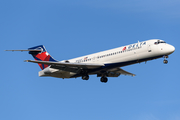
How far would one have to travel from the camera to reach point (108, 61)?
3300cm

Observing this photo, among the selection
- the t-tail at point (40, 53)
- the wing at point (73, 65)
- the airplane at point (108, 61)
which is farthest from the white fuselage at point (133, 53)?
the t-tail at point (40, 53)

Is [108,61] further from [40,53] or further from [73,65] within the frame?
[40,53]

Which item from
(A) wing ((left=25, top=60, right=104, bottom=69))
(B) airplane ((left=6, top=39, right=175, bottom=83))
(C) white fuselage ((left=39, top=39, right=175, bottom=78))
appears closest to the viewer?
(C) white fuselage ((left=39, top=39, right=175, bottom=78))

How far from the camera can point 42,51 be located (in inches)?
1592

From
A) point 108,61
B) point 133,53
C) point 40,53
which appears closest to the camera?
point 133,53

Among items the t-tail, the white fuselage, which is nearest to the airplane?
the white fuselage

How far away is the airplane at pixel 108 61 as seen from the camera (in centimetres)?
3091

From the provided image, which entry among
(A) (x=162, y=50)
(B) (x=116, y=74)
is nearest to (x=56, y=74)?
(B) (x=116, y=74)

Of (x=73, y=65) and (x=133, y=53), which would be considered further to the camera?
(x=73, y=65)

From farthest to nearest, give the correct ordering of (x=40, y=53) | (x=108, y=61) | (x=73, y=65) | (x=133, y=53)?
(x=40, y=53) → (x=73, y=65) → (x=108, y=61) → (x=133, y=53)

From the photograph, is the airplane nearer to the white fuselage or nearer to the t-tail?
the white fuselage

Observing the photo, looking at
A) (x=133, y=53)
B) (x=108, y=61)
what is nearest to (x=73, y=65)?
(x=108, y=61)

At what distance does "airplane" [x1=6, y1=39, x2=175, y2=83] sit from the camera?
30.9 meters

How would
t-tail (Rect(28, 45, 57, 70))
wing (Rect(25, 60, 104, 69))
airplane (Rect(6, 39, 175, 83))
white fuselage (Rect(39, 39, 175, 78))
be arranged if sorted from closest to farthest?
white fuselage (Rect(39, 39, 175, 78)) < airplane (Rect(6, 39, 175, 83)) < wing (Rect(25, 60, 104, 69)) < t-tail (Rect(28, 45, 57, 70))
